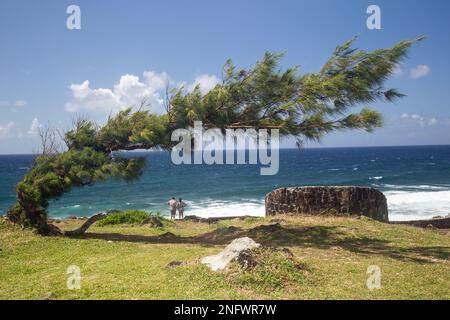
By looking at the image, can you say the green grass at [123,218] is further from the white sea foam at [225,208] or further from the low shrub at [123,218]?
the white sea foam at [225,208]

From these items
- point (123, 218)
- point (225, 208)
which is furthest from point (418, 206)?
point (123, 218)

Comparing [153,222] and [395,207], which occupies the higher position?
[153,222]

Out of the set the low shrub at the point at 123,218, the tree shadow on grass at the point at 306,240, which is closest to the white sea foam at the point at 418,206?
the tree shadow on grass at the point at 306,240

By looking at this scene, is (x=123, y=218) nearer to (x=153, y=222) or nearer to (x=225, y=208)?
(x=153, y=222)

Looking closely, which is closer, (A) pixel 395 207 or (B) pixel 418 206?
(A) pixel 395 207

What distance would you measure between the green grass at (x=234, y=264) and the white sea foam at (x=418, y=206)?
668 inches

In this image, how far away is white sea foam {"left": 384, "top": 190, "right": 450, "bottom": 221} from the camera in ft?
94.1

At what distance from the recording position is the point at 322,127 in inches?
459

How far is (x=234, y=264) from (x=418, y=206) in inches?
1223

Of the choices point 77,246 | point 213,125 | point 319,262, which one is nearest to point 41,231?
point 77,246

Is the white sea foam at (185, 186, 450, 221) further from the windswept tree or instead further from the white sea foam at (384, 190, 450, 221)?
the windswept tree

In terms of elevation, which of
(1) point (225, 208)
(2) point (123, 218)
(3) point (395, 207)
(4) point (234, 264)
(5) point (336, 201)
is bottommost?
(1) point (225, 208)

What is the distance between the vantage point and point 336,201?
15445 mm
